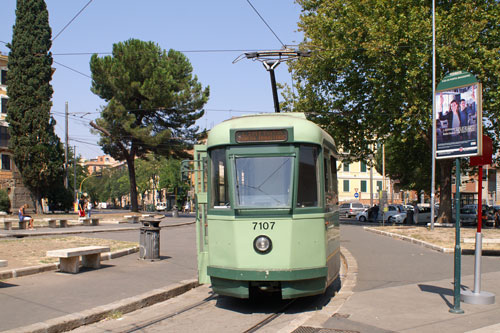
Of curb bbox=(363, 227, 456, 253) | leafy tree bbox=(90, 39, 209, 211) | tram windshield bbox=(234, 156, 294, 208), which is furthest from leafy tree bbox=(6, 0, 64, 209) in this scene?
tram windshield bbox=(234, 156, 294, 208)

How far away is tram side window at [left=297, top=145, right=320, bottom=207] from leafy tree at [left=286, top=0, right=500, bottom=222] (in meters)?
17.3

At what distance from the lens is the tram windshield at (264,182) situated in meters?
7.38

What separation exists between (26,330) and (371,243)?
603 inches

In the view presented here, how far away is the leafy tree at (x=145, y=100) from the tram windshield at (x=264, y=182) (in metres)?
32.3

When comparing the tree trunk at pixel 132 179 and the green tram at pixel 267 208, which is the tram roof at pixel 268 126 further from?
the tree trunk at pixel 132 179

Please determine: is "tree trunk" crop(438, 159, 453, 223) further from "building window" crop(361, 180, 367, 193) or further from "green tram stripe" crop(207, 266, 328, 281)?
"building window" crop(361, 180, 367, 193)

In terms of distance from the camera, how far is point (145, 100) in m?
40.2

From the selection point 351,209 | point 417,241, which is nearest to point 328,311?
point 417,241

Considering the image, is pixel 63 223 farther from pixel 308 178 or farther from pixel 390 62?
pixel 308 178

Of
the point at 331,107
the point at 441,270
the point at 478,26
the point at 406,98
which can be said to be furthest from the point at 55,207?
the point at 441,270

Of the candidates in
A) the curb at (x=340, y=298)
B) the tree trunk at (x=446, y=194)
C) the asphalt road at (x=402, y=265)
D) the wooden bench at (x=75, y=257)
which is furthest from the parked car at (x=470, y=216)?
the wooden bench at (x=75, y=257)

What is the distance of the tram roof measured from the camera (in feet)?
25.0

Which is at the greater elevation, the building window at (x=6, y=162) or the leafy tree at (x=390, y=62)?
the leafy tree at (x=390, y=62)

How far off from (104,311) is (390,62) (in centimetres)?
2324
